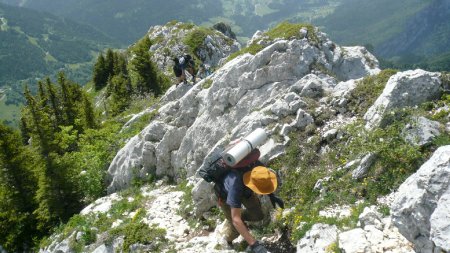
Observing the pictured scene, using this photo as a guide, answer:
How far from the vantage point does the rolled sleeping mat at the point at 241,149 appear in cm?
1090

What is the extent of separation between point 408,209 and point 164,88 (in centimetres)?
5595

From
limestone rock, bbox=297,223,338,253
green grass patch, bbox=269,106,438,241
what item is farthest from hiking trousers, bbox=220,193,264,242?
limestone rock, bbox=297,223,338,253

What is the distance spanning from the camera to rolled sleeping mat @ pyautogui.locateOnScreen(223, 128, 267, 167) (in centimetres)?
1090

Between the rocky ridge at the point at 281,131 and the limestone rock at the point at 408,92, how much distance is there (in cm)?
3

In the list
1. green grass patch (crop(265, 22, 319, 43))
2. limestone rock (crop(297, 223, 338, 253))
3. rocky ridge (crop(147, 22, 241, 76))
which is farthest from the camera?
rocky ridge (crop(147, 22, 241, 76))

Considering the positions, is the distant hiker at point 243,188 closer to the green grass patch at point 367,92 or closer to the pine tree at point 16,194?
the green grass patch at point 367,92

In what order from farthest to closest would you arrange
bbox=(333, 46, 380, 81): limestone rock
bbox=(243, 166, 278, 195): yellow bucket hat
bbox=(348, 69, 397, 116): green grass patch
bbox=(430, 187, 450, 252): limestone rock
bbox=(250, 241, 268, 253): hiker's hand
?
1. bbox=(333, 46, 380, 81): limestone rock
2. bbox=(348, 69, 397, 116): green grass patch
3. bbox=(250, 241, 268, 253): hiker's hand
4. bbox=(243, 166, 278, 195): yellow bucket hat
5. bbox=(430, 187, 450, 252): limestone rock

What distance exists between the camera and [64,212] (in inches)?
961

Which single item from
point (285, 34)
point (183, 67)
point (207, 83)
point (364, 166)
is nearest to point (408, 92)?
point (364, 166)

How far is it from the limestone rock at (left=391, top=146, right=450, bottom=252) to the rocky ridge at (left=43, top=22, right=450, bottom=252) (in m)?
0.02

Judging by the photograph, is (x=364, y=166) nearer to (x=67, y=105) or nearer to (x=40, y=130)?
(x=40, y=130)

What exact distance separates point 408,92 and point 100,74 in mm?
80639

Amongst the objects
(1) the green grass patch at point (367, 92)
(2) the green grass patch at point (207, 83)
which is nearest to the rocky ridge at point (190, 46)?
(2) the green grass patch at point (207, 83)

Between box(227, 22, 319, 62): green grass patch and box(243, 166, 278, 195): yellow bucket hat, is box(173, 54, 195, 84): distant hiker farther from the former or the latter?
box(243, 166, 278, 195): yellow bucket hat
